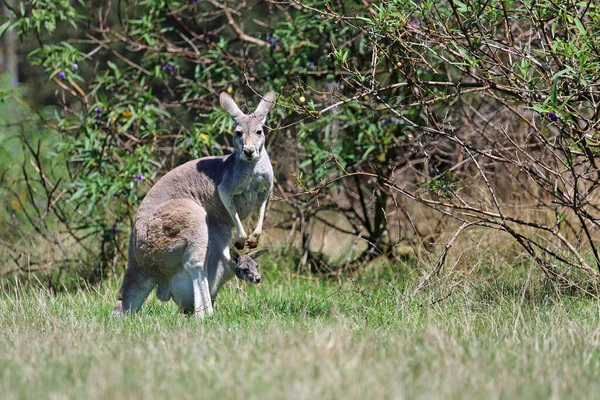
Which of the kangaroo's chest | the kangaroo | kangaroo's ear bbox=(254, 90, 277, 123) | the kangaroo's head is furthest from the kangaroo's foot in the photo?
kangaroo's ear bbox=(254, 90, 277, 123)

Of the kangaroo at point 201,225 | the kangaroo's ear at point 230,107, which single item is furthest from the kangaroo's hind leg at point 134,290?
the kangaroo's ear at point 230,107

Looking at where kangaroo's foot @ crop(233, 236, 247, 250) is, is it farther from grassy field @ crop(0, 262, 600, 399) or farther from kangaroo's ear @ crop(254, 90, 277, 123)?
kangaroo's ear @ crop(254, 90, 277, 123)

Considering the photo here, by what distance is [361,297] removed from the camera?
252 inches

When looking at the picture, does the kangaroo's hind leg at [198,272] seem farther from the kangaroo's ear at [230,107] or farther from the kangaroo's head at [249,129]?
the kangaroo's ear at [230,107]

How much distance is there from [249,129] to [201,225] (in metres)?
0.75

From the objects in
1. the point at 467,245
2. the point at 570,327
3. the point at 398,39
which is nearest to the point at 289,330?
the point at 570,327

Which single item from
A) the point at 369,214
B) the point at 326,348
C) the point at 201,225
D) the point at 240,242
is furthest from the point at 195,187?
the point at 369,214

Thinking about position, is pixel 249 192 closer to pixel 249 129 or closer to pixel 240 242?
pixel 240 242

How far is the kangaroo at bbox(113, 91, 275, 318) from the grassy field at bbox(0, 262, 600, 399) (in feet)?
0.80

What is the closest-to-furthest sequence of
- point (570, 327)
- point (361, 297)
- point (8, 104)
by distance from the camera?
point (570, 327), point (361, 297), point (8, 104)

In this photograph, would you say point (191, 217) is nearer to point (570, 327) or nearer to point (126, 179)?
point (126, 179)

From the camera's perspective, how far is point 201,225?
19.7ft

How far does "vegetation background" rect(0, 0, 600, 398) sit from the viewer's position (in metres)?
3.95

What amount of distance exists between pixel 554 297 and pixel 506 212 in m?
2.04
